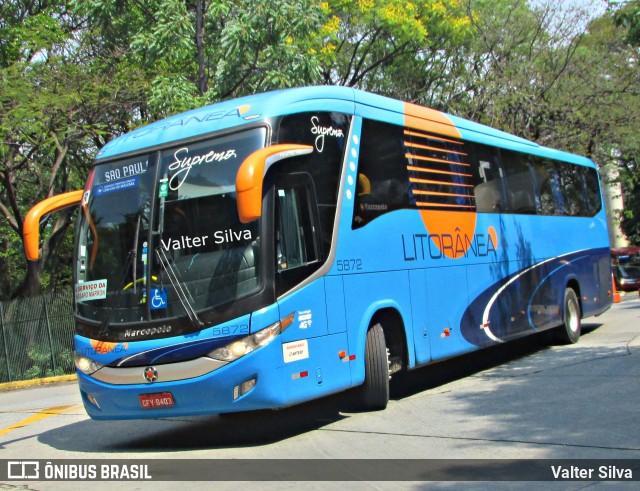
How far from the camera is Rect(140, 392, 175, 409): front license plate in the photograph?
808cm

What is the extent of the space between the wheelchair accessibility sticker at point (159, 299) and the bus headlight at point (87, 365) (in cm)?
91

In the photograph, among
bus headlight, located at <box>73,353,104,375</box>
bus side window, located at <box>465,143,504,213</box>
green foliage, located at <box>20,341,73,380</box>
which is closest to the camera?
bus headlight, located at <box>73,353,104,375</box>

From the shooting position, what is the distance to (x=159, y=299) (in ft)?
26.8

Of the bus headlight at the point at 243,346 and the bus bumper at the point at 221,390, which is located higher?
the bus headlight at the point at 243,346

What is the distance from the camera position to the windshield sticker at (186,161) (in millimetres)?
8352

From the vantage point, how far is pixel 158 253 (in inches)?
325

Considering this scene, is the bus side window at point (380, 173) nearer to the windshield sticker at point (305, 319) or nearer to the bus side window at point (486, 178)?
the windshield sticker at point (305, 319)

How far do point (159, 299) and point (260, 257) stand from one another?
3.64 feet

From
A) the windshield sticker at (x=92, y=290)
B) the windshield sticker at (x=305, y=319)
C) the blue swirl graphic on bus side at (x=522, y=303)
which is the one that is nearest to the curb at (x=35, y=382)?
the blue swirl graphic on bus side at (x=522, y=303)

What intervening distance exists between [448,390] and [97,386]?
4720mm

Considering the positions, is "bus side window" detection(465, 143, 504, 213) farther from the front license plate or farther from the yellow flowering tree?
the yellow flowering tree

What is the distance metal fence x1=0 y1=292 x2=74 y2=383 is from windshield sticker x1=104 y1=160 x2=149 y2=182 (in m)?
13.1

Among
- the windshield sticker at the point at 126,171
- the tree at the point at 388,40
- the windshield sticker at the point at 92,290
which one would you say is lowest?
the windshield sticker at the point at 92,290

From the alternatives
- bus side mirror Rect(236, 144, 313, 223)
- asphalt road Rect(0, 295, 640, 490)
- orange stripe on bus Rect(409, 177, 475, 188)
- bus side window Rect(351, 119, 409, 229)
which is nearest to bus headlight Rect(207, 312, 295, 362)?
asphalt road Rect(0, 295, 640, 490)
